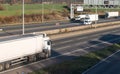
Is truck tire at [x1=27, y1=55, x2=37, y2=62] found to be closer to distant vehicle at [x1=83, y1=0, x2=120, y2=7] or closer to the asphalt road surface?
the asphalt road surface

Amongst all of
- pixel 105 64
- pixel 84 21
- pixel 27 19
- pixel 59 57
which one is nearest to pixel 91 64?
pixel 105 64

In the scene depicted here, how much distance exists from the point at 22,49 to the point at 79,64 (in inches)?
247

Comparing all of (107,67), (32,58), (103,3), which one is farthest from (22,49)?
(103,3)

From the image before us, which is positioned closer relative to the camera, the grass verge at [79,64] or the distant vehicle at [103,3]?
the grass verge at [79,64]

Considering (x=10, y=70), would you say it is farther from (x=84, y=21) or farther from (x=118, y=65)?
(x=84, y=21)

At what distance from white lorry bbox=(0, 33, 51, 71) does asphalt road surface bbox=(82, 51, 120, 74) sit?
660cm

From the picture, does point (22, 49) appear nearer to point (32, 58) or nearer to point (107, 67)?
point (32, 58)

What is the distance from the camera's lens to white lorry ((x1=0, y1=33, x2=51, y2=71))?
31859 mm

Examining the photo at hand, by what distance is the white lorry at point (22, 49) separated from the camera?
31.9 meters

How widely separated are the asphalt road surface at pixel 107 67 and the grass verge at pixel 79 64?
2.40 ft

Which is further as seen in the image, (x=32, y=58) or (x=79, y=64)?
(x=32, y=58)

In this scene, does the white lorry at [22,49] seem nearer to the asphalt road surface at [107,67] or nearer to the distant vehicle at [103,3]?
the asphalt road surface at [107,67]

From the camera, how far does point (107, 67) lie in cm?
3516

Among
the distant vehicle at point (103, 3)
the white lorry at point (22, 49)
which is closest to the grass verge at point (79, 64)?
the white lorry at point (22, 49)
